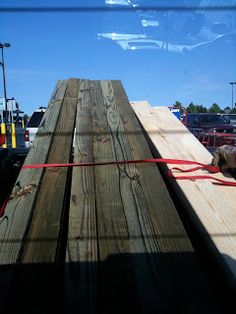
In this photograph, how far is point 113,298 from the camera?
167 centimetres

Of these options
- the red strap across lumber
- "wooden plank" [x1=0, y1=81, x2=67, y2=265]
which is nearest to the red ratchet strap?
the red strap across lumber

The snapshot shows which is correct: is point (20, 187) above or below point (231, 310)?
above

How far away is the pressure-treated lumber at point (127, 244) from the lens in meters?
1.67

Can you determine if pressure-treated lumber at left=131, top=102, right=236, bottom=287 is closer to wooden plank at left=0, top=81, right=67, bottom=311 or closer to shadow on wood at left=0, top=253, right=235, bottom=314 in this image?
shadow on wood at left=0, top=253, right=235, bottom=314

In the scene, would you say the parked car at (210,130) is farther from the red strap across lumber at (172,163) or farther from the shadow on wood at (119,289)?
the shadow on wood at (119,289)

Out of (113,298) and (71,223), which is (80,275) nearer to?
(113,298)

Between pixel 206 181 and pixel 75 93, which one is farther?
pixel 75 93

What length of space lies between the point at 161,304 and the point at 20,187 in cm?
124

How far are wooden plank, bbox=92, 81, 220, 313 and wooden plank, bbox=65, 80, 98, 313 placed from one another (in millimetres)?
39

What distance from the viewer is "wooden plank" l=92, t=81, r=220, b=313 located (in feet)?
5.49

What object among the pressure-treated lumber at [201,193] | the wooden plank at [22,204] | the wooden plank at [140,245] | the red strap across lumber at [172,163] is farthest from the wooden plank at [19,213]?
the pressure-treated lumber at [201,193]

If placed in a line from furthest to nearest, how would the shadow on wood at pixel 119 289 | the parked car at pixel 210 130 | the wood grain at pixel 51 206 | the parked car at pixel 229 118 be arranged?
the parked car at pixel 229 118
the parked car at pixel 210 130
the wood grain at pixel 51 206
the shadow on wood at pixel 119 289

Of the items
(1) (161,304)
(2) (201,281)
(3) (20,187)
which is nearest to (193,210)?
(2) (201,281)

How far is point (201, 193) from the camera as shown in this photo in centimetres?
250
